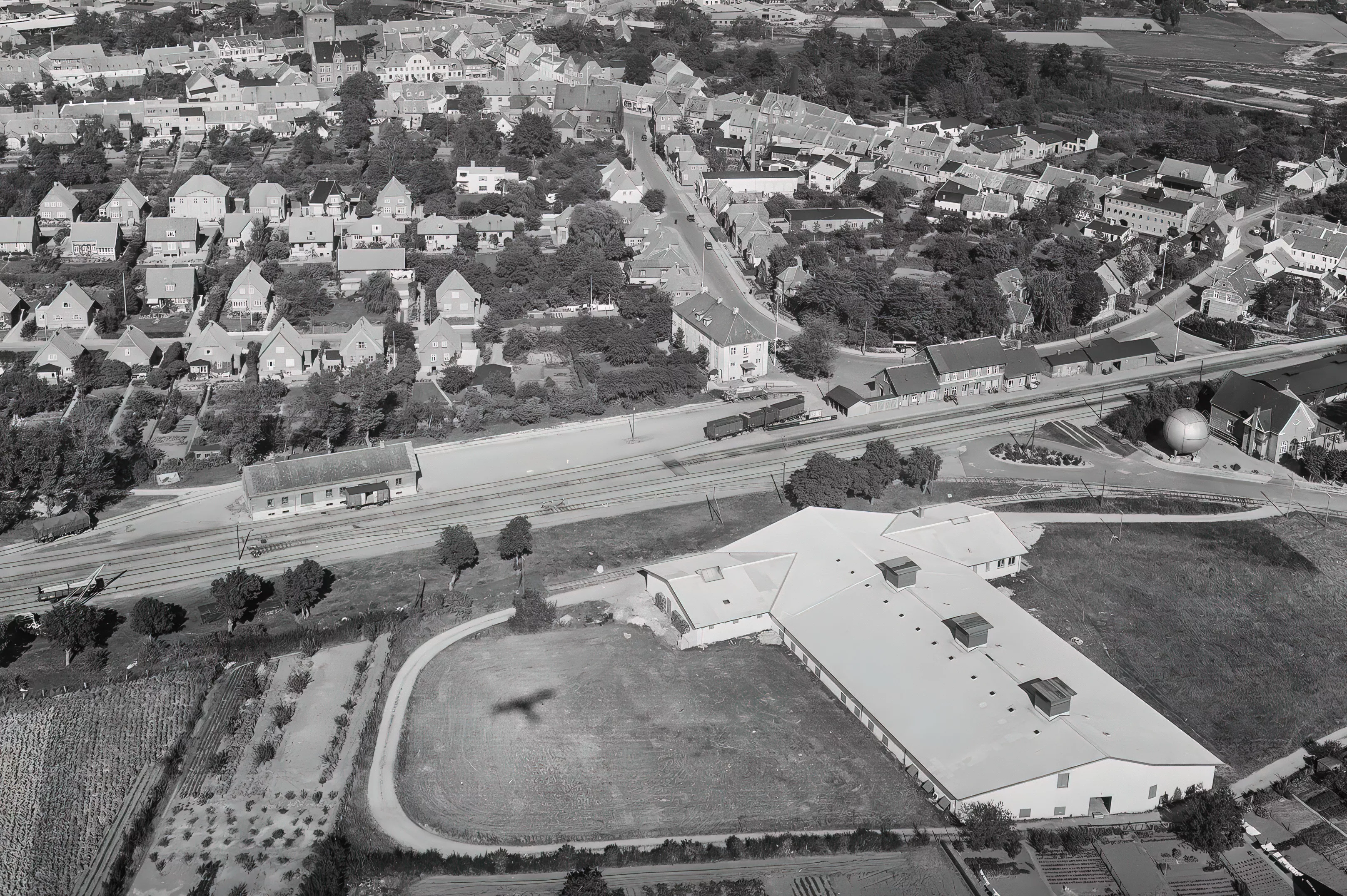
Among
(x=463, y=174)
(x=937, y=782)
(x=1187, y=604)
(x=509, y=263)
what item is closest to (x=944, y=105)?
(x=463, y=174)

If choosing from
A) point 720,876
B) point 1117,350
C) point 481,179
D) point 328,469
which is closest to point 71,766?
point 328,469

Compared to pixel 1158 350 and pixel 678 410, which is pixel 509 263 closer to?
pixel 678 410

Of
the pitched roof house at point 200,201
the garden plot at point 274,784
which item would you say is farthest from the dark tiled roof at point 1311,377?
the pitched roof house at point 200,201

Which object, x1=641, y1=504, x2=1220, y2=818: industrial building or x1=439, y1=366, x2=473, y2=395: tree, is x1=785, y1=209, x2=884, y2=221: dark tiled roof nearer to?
x1=439, y1=366, x2=473, y2=395: tree

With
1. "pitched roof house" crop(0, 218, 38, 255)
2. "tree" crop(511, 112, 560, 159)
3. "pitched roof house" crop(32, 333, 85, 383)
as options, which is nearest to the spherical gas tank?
"pitched roof house" crop(32, 333, 85, 383)

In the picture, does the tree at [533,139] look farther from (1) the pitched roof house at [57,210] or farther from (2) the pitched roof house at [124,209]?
(1) the pitched roof house at [57,210]

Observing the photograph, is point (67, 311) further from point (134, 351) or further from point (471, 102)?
point (471, 102)
